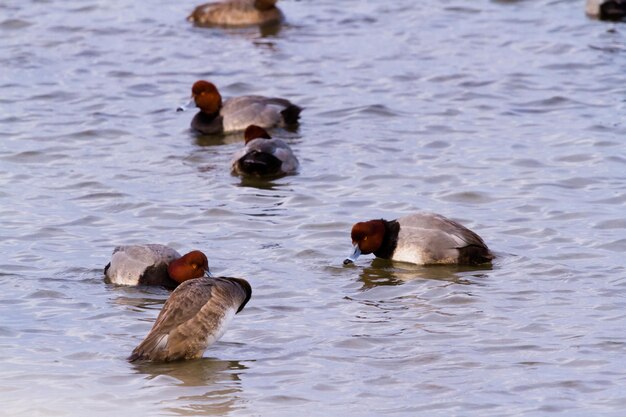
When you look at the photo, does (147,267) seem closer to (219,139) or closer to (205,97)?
(219,139)

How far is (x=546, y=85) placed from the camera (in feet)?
53.5

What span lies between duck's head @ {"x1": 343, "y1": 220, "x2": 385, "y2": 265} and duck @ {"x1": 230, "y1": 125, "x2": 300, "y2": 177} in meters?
2.69

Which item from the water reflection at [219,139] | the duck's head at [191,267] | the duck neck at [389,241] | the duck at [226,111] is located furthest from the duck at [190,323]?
the duck at [226,111]

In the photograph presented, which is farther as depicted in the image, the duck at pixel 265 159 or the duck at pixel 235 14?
the duck at pixel 235 14

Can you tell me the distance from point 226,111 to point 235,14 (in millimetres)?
5160

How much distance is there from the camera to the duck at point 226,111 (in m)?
15.3

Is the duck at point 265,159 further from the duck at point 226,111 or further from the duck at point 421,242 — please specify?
the duck at point 421,242

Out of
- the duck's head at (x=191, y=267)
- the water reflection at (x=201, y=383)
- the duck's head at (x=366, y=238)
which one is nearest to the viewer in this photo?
the water reflection at (x=201, y=383)

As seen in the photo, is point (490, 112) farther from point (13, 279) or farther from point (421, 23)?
point (13, 279)

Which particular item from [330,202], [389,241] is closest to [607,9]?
[330,202]

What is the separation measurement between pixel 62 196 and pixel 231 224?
1.83m

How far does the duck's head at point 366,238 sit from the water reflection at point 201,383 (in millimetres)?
2448

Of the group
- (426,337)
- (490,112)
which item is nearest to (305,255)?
(426,337)

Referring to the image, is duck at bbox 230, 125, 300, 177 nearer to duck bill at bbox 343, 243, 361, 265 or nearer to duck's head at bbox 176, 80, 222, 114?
duck's head at bbox 176, 80, 222, 114
